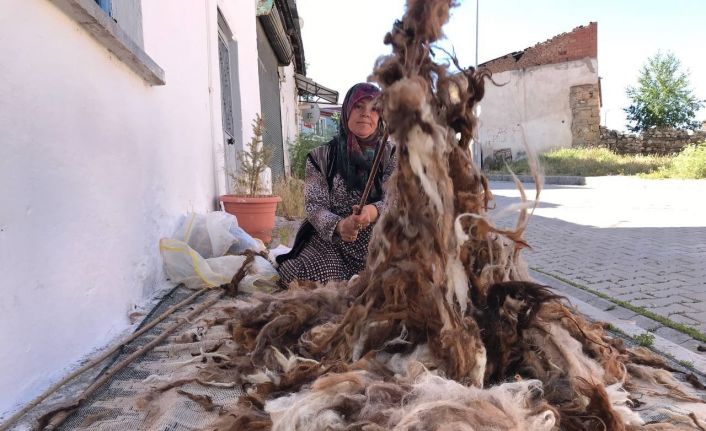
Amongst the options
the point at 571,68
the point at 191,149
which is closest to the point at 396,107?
the point at 191,149

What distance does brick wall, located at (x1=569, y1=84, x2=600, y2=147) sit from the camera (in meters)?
22.8

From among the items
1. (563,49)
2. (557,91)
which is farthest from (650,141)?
(563,49)

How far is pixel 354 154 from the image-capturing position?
10.5 feet

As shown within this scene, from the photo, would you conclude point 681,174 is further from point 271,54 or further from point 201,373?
point 201,373

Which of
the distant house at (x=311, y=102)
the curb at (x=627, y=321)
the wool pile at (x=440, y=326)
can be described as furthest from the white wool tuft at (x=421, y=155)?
the distant house at (x=311, y=102)

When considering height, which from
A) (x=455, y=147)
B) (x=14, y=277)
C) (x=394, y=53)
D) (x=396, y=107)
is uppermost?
(x=394, y=53)

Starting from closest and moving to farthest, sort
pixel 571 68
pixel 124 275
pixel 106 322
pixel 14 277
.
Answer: pixel 14 277 → pixel 106 322 → pixel 124 275 → pixel 571 68

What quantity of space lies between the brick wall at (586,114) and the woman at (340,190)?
22.3m

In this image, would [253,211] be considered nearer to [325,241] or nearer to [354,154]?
[325,241]

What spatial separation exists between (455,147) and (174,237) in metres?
2.80

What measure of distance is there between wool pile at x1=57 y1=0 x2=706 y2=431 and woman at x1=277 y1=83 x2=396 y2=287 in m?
1.58

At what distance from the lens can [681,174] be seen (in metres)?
14.5

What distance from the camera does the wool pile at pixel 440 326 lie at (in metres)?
1.19

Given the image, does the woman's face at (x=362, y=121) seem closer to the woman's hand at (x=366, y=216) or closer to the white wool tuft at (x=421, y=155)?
the woman's hand at (x=366, y=216)
